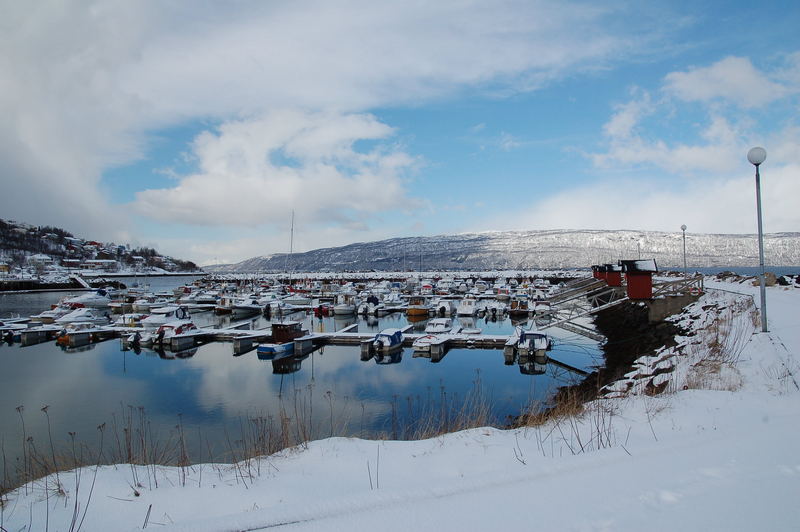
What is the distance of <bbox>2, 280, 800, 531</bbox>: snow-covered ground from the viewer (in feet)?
12.6

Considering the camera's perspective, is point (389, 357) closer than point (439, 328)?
Yes

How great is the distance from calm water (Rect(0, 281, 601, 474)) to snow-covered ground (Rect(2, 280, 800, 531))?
5760mm

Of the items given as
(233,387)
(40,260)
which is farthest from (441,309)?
(40,260)

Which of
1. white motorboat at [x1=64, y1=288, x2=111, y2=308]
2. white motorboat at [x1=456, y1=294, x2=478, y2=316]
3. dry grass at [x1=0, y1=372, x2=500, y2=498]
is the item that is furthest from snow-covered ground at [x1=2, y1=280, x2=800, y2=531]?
white motorboat at [x1=64, y1=288, x2=111, y2=308]

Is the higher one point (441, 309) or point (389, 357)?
point (441, 309)

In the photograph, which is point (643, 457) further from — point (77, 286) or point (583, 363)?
point (77, 286)

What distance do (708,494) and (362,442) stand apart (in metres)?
4.55

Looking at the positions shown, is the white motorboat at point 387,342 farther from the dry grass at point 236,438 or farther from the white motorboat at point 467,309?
the white motorboat at point 467,309

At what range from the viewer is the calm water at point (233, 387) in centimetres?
1593

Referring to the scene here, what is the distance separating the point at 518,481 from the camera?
4.57 meters

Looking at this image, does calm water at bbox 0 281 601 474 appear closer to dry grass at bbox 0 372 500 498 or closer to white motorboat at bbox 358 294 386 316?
dry grass at bbox 0 372 500 498

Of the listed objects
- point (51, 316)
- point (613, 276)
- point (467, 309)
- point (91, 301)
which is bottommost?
point (467, 309)

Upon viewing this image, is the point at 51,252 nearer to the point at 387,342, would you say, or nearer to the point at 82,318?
the point at 82,318

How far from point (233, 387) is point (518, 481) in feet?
63.9
